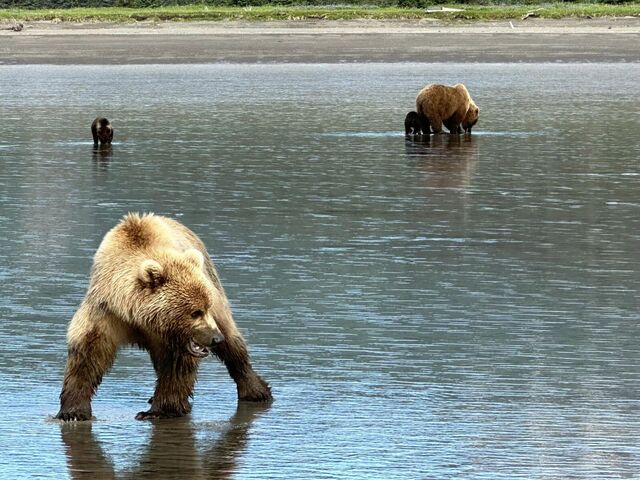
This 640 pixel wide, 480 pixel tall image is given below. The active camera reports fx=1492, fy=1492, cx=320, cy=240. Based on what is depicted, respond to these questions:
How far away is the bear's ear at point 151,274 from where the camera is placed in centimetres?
567

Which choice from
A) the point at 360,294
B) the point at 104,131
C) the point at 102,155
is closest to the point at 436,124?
the point at 104,131

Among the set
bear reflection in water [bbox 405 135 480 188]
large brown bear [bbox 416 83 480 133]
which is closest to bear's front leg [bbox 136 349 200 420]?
bear reflection in water [bbox 405 135 480 188]

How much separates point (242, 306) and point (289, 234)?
279 centimetres

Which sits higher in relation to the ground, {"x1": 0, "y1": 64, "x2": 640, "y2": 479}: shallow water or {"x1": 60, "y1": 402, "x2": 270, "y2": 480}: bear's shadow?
{"x1": 60, "y1": 402, "x2": 270, "y2": 480}: bear's shadow

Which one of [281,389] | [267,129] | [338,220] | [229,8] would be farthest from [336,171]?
[229,8]

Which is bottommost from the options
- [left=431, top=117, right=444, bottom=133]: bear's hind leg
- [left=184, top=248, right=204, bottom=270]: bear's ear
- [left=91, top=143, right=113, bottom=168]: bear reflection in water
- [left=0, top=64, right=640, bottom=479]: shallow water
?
[left=431, top=117, right=444, bottom=133]: bear's hind leg

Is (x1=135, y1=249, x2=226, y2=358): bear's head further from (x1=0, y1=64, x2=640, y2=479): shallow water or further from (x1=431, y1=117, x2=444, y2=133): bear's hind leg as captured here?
(x1=431, y1=117, x2=444, y2=133): bear's hind leg

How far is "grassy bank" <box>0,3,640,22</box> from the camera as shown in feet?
144

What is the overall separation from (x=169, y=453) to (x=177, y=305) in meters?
0.56

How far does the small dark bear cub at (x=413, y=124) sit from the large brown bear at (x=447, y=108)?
0.09 meters

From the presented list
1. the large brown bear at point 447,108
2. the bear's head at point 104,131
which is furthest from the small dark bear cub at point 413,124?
the bear's head at point 104,131

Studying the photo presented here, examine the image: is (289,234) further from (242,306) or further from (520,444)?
(520,444)

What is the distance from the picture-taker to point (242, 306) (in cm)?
854

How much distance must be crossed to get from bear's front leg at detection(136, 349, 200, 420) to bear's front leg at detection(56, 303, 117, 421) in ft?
0.68
